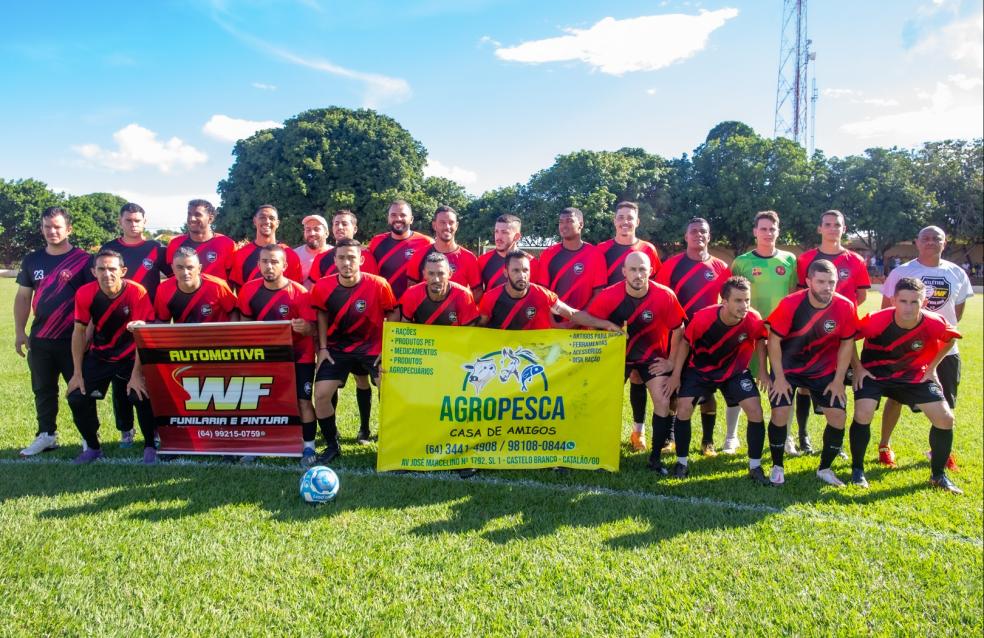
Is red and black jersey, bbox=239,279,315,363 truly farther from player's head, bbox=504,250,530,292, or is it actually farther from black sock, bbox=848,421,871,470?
black sock, bbox=848,421,871,470

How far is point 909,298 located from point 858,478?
1.62 m

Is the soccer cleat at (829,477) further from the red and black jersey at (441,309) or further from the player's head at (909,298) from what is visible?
the red and black jersey at (441,309)

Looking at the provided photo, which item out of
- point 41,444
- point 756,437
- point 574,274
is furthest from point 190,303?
point 756,437

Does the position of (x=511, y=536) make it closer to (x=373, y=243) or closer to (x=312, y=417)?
(x=312, y=417)

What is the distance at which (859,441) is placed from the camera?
5.26 metres

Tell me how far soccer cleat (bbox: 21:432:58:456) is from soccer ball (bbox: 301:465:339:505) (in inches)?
122

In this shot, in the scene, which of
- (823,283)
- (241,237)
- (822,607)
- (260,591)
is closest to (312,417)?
(260,591)

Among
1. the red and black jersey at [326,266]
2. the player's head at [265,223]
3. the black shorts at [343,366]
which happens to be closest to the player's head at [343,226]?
the red and black jersey at [326,266]

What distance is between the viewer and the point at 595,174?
130ft

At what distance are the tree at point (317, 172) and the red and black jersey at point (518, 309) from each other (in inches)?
1201

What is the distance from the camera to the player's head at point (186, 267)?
5.43 metres

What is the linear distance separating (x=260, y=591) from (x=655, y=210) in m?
41.5

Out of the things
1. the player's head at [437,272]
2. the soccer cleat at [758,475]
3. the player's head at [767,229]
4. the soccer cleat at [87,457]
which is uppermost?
the player's head at [767,229]

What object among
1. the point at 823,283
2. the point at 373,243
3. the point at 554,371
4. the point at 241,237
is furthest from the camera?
the point at 241,237
